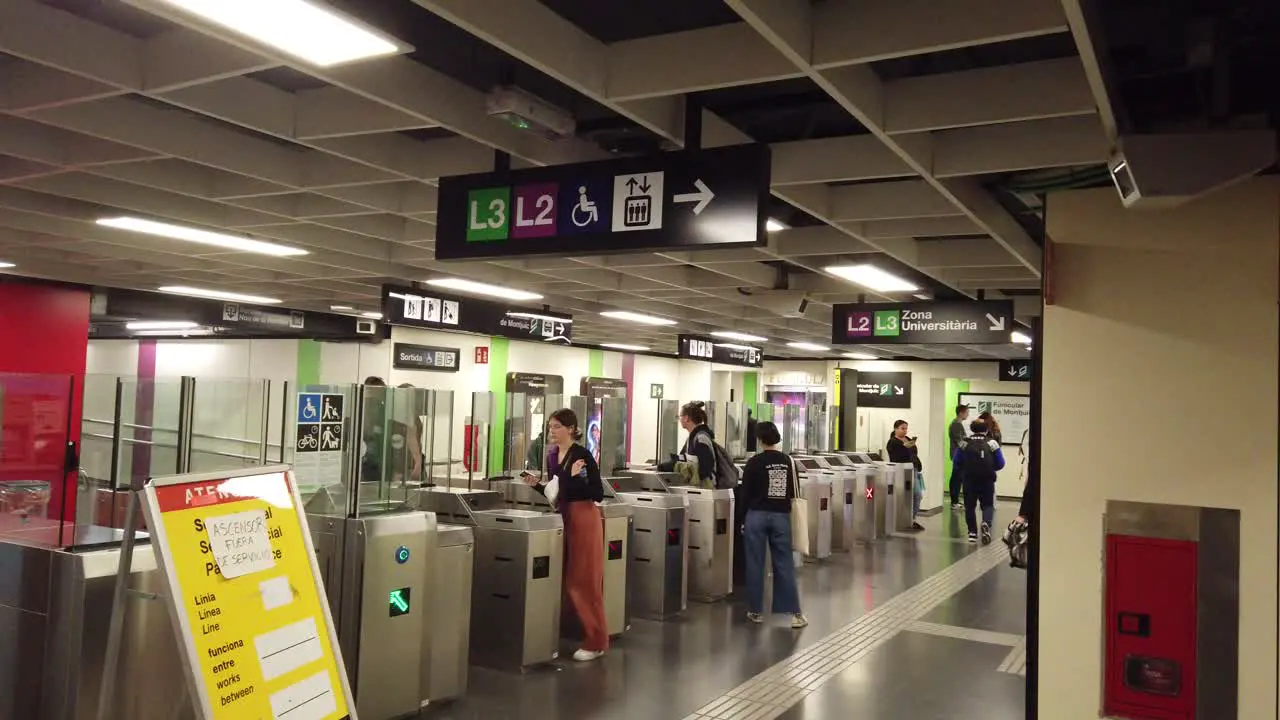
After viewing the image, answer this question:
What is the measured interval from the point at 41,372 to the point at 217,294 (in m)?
2.24

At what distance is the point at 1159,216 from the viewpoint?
10.5 feet

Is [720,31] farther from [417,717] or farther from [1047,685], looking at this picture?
[417,717]

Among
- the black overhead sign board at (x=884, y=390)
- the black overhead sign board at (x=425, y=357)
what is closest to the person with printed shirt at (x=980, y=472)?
the black overhead sign board at (x=884, y=390)

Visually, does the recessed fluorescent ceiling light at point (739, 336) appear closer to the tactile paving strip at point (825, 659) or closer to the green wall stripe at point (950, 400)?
the green wall stripe at point (950, 400)

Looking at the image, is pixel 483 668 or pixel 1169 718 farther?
pixel 483 668

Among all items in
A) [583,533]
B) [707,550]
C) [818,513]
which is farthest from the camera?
[818,513]

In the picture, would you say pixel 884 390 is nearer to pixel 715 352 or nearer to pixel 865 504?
pixel 715 352

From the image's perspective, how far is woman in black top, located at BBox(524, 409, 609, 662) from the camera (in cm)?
588

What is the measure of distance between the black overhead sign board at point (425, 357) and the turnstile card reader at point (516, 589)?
27.2ft

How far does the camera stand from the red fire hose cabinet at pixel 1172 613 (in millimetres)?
3018

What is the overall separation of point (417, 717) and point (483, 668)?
931mm

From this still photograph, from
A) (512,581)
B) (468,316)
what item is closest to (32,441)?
(468,316)

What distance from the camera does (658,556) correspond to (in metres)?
7.11

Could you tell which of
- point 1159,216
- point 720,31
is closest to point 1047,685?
Result: point 1159,216
